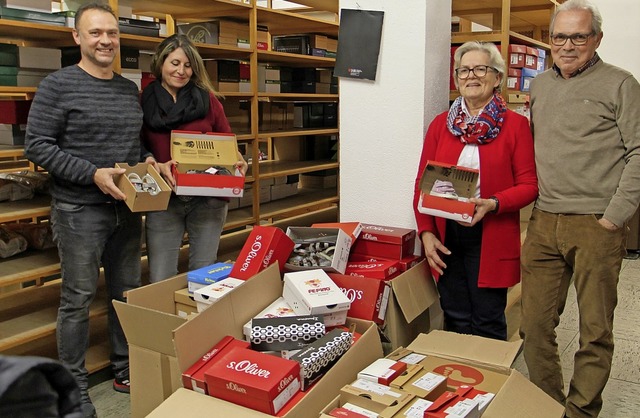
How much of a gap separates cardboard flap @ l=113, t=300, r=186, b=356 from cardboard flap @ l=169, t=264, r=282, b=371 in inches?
1.4

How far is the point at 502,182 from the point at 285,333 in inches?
39.2

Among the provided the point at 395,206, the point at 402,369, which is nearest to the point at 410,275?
the point at 395,206

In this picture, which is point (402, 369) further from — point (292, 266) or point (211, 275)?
point (211, 275)

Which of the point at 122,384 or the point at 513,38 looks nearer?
the point at 122,384

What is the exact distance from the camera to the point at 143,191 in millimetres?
2314

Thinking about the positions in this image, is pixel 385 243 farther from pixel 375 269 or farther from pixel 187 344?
pixel 187 344

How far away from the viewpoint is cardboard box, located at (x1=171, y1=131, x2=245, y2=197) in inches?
99.0

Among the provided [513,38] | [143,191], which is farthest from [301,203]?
[143,191]

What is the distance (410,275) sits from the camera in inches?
86.8

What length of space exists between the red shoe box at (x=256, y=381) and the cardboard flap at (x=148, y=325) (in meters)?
0.31

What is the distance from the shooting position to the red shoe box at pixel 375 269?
2.11 meters

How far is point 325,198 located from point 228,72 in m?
1.64

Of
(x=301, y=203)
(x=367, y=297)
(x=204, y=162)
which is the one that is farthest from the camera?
(x=301, y=203)

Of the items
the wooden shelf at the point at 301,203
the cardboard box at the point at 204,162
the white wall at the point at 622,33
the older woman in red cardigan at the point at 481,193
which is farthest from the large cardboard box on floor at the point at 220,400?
the white wall at the point at 622,33
